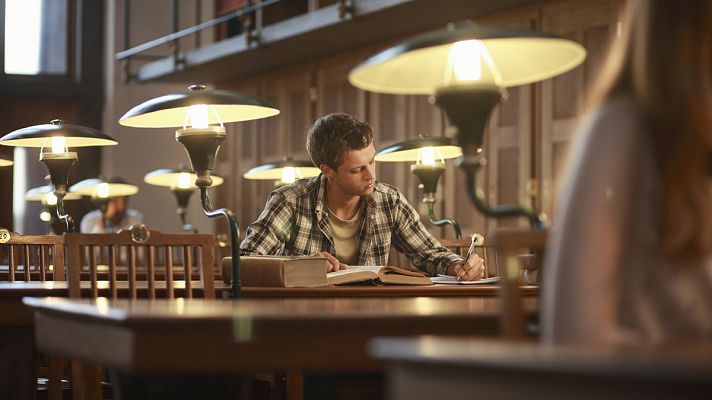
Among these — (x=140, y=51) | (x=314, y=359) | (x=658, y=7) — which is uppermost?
(x=140, y=51)

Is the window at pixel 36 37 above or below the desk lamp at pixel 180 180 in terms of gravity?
above

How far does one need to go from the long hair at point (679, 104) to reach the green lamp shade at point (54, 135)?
2822 millimetres

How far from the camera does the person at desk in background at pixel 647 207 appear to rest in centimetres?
139

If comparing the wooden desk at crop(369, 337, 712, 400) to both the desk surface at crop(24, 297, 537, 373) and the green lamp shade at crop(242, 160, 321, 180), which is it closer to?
the desk surface at crop(24, 297, 537, 373)

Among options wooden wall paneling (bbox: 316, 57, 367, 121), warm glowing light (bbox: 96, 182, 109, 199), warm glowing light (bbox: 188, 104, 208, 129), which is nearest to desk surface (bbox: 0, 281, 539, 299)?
warm glowing light (bbox: 188, 104, 208, 129)

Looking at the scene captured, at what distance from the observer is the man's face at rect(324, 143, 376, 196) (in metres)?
4.05

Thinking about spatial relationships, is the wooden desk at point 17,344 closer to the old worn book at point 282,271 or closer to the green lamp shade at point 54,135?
the old worn book at point 282,271

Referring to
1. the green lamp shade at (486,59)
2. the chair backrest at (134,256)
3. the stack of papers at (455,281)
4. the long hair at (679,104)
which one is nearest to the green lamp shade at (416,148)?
the stack of papers at (455,281)

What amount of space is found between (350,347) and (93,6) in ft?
34.4

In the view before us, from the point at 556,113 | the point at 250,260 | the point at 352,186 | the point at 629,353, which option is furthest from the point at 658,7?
the point at 556,113

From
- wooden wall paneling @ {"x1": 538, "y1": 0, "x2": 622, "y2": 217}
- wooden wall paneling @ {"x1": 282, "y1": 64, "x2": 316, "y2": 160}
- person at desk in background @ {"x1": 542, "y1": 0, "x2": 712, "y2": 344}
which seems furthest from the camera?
wooden wall paneling @ {"x1": 282, "y1": 64, "x2": 316, "y2": 160}

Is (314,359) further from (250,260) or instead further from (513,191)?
(513,191)

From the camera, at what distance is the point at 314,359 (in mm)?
1785

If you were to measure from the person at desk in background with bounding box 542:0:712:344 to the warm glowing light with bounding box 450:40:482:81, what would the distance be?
0.66m
